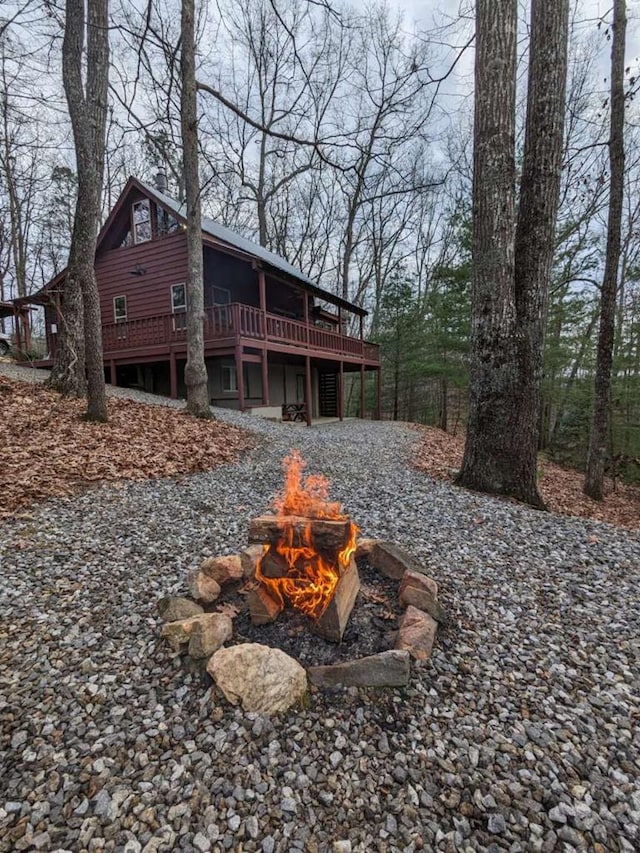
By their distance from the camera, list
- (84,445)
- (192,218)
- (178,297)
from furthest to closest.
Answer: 1. (178,297)
2. (192,218)
3. (84,445)

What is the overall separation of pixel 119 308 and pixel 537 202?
14578 millimetres

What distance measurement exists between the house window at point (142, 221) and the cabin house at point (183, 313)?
0.03m

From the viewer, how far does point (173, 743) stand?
60.8 inches

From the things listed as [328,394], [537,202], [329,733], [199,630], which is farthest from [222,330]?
[329,733]

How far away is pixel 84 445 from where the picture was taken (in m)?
5.50

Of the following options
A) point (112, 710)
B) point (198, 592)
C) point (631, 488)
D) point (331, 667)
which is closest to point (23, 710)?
point (112, 710)

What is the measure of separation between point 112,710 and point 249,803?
28.9 inches

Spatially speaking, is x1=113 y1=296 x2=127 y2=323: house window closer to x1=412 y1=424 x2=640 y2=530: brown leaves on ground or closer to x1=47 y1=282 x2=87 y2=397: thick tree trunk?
x1=47 y1=282 x2=87 y2=397: thick tree trunk

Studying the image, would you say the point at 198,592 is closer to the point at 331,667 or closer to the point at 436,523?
the point at 331,667

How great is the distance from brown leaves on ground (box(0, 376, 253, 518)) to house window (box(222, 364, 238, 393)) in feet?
18.6

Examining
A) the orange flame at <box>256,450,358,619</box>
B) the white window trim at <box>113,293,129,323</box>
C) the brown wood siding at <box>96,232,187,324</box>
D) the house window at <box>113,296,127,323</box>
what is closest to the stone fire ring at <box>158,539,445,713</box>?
the orange flame at <box>256,450,358,619</box>

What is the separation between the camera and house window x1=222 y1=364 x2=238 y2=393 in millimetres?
14156

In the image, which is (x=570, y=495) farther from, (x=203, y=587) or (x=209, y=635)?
(x=209, y=635)

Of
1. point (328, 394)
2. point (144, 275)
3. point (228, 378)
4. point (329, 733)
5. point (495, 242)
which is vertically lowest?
point (329, 733)
